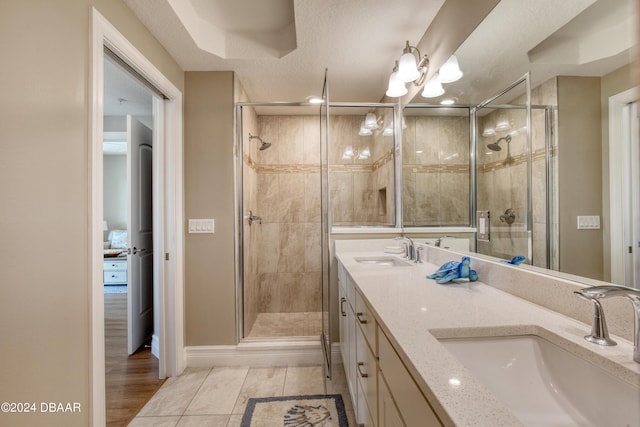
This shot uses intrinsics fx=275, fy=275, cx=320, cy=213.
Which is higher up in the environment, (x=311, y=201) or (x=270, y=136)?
(x=270, y=136)

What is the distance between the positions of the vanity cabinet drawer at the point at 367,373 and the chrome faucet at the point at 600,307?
63 cm

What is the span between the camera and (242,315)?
7.74 ft

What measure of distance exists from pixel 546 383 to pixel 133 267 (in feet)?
9.09

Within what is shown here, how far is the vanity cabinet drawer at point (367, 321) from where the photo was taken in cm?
101

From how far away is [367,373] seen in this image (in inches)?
44.9

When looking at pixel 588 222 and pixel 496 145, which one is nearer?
pixel 588 222

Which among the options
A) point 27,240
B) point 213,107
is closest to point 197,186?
point 213,107

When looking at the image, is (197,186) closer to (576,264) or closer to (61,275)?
(61,275)

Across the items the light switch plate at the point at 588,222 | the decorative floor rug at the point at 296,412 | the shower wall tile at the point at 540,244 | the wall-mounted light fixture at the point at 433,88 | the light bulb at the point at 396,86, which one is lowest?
the decorative floor rug at the point at 296,412

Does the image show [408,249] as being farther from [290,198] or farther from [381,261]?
[290,198]

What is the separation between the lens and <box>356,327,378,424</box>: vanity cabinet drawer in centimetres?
101

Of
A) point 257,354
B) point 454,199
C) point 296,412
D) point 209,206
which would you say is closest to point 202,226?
point 209,206

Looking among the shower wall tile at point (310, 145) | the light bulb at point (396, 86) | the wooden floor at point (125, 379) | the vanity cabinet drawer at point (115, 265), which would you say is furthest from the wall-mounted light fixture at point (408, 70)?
the vanity cabinet drawer at point (115, 265)

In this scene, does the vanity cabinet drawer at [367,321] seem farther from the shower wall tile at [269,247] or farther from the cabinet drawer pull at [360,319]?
the shower wall tile at [269,247]
